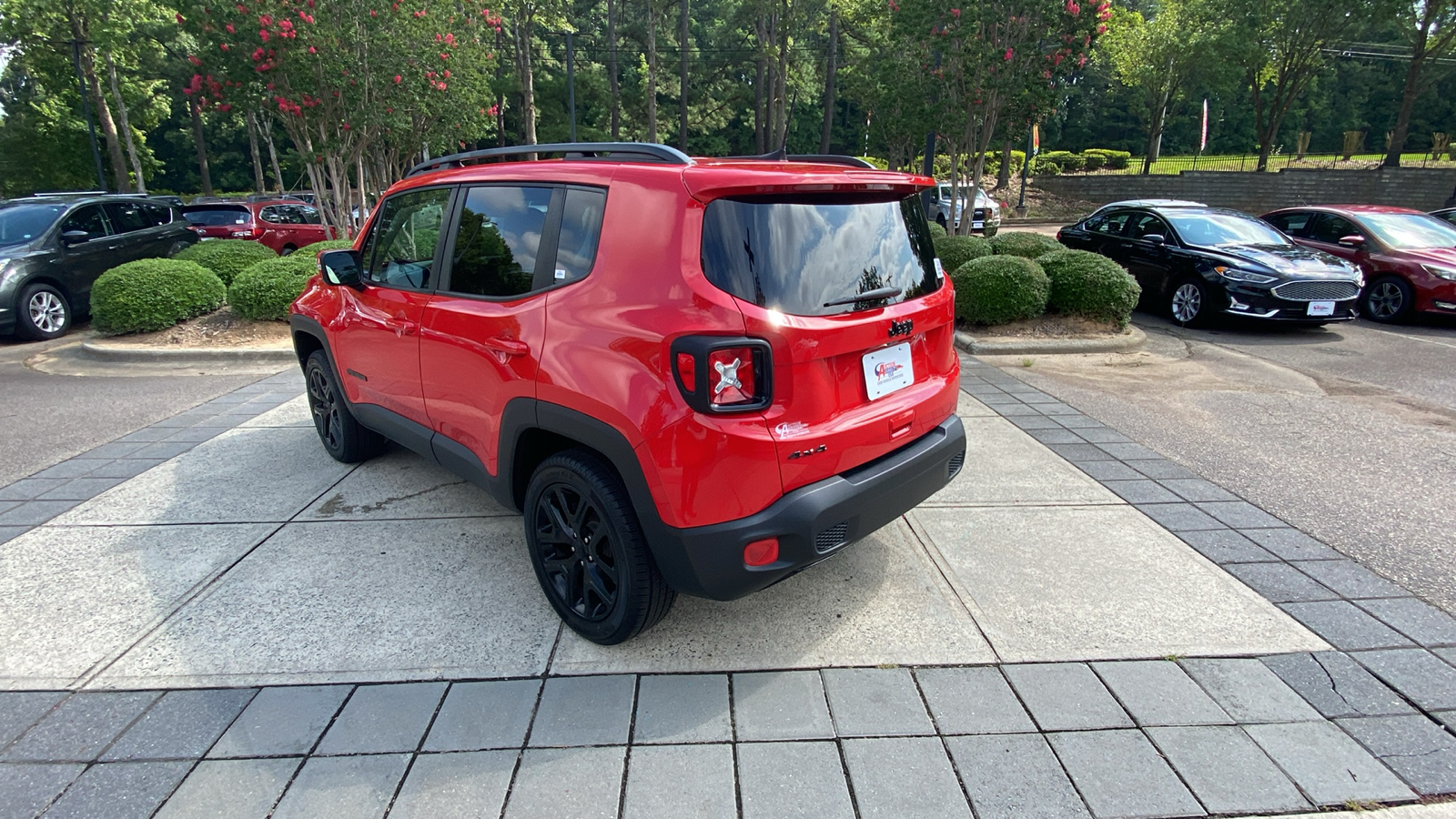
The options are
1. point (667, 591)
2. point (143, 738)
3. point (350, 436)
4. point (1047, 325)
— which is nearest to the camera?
point (143, 738)

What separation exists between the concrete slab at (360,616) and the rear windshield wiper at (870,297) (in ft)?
5.60

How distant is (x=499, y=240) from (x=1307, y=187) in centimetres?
3433

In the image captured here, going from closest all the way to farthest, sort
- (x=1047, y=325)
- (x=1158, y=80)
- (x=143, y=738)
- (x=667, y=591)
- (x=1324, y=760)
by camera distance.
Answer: (x=1324, y=760), (x=143, y=738), (x=667, y=591), (x=1047, y=325), (x=1158, y=80)

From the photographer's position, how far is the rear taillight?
7.59 feet

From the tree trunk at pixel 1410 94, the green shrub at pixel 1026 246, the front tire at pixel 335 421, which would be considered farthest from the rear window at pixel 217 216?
the tree trunk at pixel 1410 94

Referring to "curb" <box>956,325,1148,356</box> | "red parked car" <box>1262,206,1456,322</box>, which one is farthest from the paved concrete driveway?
"red parked car" <box>1262,206,1456,322</box>

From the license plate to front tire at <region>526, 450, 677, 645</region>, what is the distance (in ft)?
3.18

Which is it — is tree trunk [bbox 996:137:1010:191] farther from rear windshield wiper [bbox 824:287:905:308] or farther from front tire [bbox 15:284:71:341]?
rear windshield wiper [bbox 824:287:905:308]

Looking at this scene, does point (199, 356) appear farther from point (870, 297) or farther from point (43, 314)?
point (870, 297)

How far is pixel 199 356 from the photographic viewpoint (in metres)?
7.97

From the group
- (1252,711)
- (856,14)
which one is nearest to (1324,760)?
(1252,711)

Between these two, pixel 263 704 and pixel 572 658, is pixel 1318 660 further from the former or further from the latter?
pixel 263 704

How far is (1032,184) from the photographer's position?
1423 inches

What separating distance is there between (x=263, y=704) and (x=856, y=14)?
94.3 feet
